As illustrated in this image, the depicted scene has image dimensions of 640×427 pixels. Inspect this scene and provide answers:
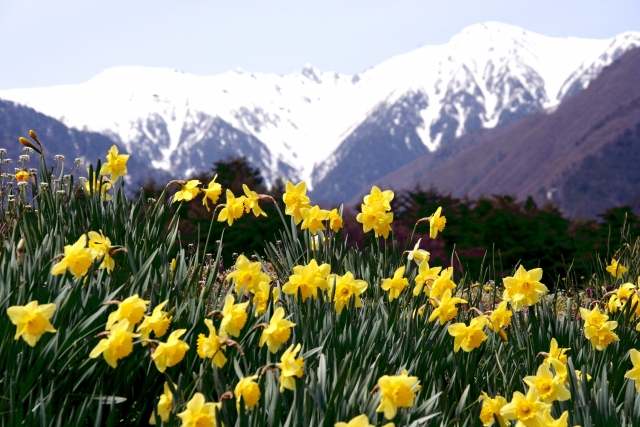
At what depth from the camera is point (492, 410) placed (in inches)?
81.8

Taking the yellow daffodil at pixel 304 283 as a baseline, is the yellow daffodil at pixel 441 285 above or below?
below

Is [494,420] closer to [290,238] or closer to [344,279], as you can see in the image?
Answer: [344,279]

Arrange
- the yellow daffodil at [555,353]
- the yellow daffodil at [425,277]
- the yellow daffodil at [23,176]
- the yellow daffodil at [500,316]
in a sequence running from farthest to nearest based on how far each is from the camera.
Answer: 1. the yellow daffodil at [23,176]
2. the yellow daffodil at [425,277]
3. the yellow daffodil at [500,316]
4. the yellow daffodil at [555,353]

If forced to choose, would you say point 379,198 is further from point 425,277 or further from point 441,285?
point 441,285

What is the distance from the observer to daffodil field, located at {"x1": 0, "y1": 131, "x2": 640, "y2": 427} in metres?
1.90

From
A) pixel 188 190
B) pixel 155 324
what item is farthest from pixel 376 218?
pixel 155 324

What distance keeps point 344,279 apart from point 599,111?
499 ft

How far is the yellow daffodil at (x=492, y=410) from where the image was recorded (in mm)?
2049

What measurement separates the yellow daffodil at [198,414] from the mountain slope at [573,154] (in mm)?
67321

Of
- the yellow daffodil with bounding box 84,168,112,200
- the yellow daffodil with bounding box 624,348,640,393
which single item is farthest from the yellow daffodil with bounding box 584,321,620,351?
the yellow daffodil with bounding box 84,168,112,200

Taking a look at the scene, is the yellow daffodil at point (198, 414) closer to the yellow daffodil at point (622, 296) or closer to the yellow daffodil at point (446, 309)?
the yellow daffodil at point (446, 309)

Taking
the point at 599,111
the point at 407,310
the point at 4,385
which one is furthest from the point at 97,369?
the point at 599,111

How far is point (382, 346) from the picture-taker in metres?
2.59

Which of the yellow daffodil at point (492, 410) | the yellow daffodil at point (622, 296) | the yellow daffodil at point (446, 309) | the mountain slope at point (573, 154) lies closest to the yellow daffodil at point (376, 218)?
the yellow daffodil at point (446, 309)
